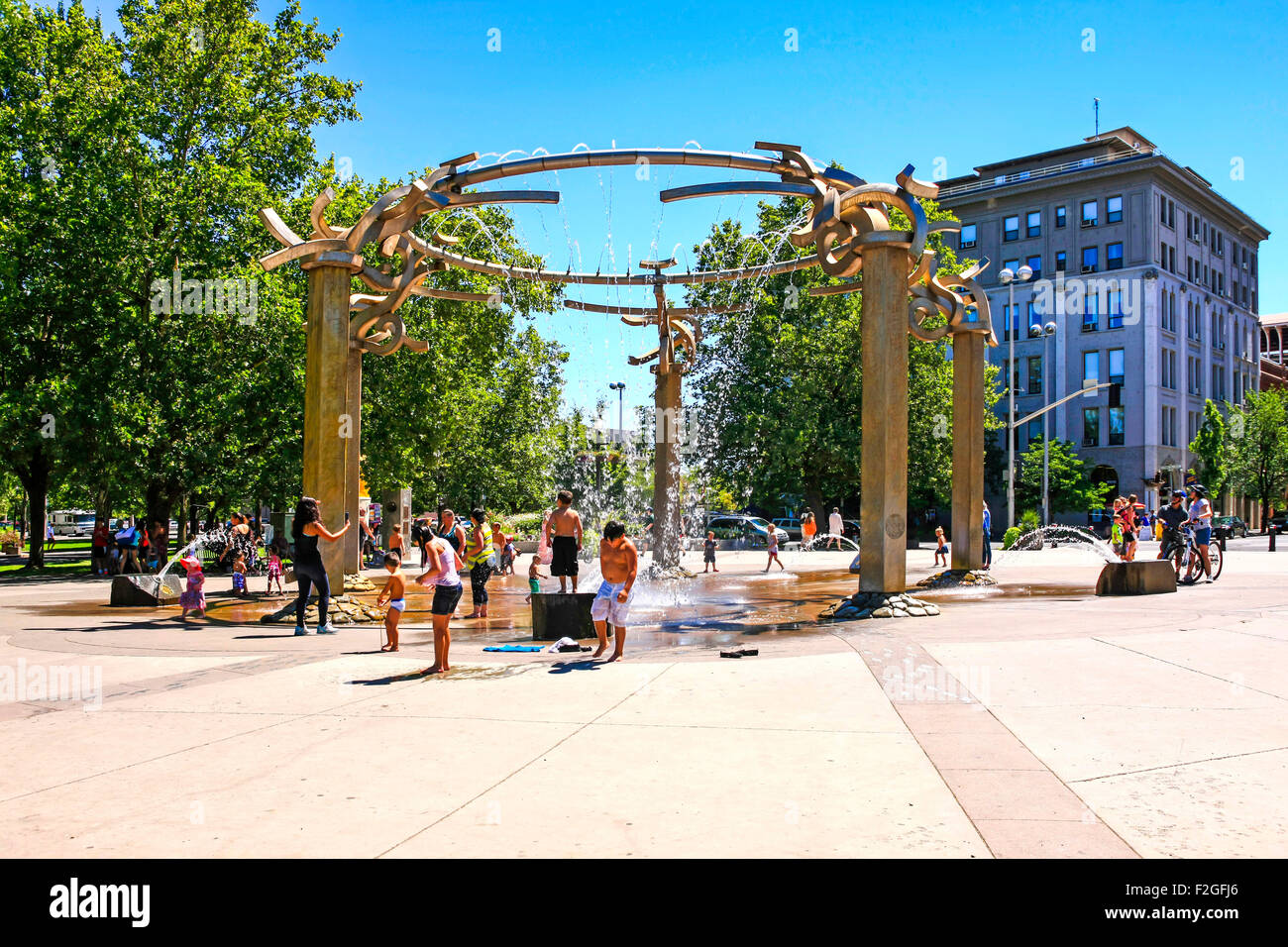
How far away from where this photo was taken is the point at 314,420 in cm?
1373

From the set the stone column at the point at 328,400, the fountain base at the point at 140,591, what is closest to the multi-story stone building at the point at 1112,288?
the stone column at the point at 328,400

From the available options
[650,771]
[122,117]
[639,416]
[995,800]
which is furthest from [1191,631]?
[122,117]

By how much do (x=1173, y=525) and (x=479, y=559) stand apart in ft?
42.1

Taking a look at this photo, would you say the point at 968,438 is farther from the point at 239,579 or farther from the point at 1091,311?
the point at 1091,311

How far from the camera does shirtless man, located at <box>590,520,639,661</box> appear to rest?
394 inches

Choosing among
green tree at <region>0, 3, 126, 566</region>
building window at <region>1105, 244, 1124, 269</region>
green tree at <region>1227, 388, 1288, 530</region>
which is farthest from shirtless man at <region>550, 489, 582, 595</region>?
green tree at <region>1227, 388, 1288, 530</region>

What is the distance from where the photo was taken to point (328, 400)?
13727 mm

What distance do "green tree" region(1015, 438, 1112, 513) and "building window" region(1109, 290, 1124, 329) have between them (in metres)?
8.61

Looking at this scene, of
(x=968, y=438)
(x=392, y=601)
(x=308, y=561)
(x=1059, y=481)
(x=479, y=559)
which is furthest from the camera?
(x=1059, y=481)

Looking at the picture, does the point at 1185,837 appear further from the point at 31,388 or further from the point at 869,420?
the point at 31,388

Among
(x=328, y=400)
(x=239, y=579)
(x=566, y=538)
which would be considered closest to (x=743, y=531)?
(x=239, y=579)

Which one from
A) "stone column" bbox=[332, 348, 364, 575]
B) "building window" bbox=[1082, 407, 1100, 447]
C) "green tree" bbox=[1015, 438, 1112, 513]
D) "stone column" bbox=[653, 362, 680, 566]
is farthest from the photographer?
"building window" bbox=[1082, 407, 1100, 447]

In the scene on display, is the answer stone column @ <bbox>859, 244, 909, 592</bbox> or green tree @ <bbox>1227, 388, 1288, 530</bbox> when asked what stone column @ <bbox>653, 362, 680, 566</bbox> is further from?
green tree @ <bbox>1227, 388, 1288, 530</bbox>
